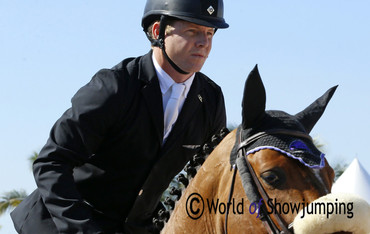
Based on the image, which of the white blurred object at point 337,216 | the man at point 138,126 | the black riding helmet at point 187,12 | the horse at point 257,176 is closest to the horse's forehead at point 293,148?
the horse at point 257,176

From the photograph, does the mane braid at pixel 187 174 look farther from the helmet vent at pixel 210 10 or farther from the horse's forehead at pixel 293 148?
the helmet vent at pixel 210 10

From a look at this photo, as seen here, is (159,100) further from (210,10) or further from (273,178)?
(273,178)

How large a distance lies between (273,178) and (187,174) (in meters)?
0.90

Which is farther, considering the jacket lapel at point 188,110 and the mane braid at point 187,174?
the jacket lapel at point 188,110

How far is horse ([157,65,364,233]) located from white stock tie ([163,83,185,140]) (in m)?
0.63

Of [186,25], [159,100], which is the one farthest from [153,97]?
[186,25]

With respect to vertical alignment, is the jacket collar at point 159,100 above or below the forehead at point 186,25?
below

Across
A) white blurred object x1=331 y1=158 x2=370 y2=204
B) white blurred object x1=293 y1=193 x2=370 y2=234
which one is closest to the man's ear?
white blurred object x1=293 y1=193 x2=370 y2=234

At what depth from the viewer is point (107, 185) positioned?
15.7 ft

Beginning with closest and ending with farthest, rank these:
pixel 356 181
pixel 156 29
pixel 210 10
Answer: pixel 210 10 < pixel 156 29 < pixel 356 181

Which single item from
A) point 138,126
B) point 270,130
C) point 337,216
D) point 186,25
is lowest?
point 337,216

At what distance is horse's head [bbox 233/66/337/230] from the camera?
3.67m

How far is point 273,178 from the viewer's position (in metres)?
3.73

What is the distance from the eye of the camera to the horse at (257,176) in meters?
3.68
